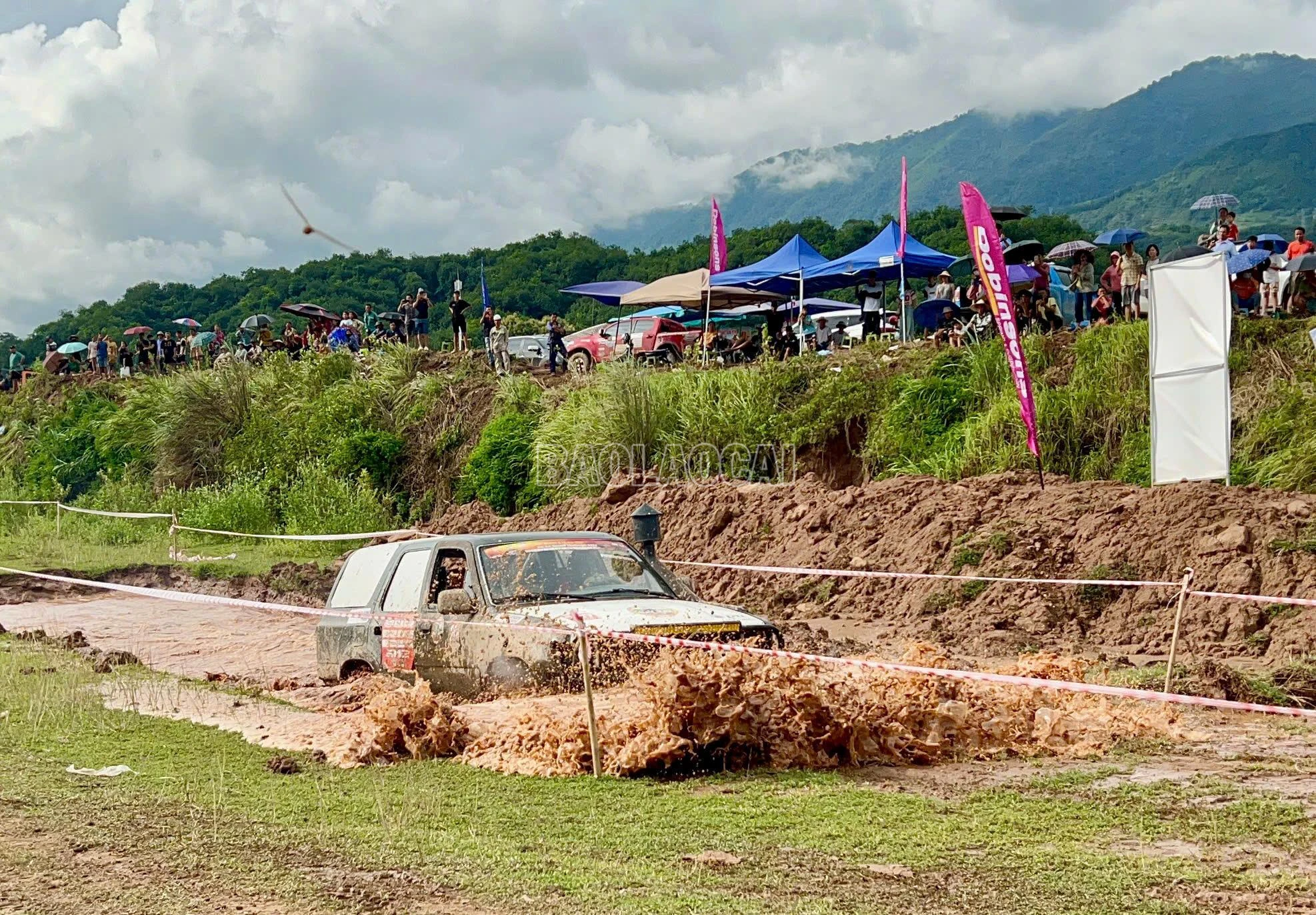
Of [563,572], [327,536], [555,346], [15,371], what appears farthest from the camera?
[15,371]

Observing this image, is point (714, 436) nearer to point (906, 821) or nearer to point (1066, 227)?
point (906, 821)

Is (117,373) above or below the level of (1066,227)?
below

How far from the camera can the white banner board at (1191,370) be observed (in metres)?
16.2

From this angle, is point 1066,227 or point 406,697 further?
point 1066,227

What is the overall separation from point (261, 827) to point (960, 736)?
13.5 ft

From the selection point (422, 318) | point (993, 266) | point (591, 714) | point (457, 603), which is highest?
point (422, 318)

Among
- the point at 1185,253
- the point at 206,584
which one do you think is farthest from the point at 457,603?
the point at 206,584

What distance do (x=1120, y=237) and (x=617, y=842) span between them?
70.3ft

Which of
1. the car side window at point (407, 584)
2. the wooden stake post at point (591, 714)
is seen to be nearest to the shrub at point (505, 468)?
the car side window at point (407, 584)

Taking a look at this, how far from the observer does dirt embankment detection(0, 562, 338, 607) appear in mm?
23656

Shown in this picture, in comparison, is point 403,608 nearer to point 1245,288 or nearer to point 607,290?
point 1245,288

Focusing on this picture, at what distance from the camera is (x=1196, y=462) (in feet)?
54.1

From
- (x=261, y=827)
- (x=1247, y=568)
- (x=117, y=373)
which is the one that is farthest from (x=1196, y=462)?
(x=117, y=373)

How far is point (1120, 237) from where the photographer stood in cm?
2570
